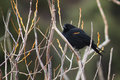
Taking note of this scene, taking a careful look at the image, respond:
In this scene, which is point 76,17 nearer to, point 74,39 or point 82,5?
point 82,5

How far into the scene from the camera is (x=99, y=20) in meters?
15.3

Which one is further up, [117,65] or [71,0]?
[71,0]

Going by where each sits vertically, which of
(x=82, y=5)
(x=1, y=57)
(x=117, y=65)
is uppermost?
(x=82, y=5)

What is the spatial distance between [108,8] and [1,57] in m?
6.90

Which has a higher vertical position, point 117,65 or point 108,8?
point 108,8

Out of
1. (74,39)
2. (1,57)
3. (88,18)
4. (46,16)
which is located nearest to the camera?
(74,39)

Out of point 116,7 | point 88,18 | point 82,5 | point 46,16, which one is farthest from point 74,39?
point 46,16

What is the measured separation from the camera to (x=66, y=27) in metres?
6.61

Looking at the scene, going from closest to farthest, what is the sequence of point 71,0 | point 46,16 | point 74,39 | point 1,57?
point 74,39 → point 1,57 → point 46,16 → point 71,0

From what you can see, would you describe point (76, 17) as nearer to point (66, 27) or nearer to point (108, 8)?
point (108, 8)

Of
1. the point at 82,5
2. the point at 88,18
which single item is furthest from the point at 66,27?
the point at 82,5

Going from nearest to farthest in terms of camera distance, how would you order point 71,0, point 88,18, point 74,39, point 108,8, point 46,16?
point 74,39 → point 88,18 → point 108,8 → point 46,16 → point 71,0

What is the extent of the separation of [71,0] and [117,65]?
9912mm

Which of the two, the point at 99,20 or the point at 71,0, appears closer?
the point at 99,20
